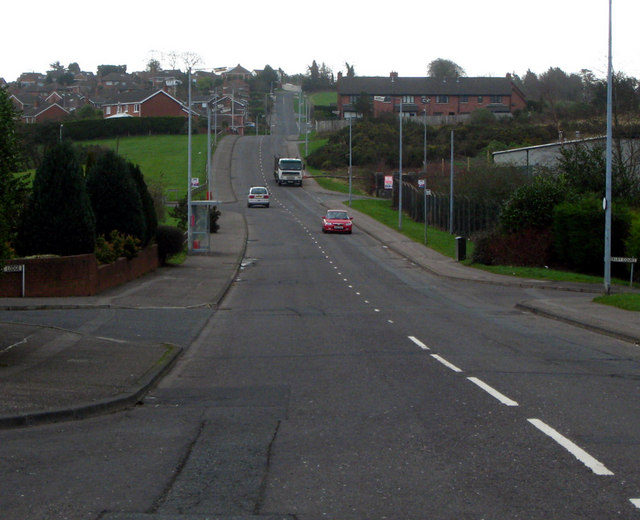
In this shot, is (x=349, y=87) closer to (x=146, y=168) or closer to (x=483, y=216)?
(x=146, y=168)

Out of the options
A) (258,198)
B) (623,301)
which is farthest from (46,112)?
(623,301)

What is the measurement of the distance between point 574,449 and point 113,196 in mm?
25965

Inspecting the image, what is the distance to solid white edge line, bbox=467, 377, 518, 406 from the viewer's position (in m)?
9.76

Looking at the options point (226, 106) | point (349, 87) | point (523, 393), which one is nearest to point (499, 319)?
point (523, 393)

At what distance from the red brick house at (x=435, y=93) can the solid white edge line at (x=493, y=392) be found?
Answer: 118 meters

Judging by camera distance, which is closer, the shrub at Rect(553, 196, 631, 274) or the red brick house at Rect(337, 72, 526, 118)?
the shrub at Rect(553, 196, 631, 274)

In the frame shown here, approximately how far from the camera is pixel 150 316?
20281mm

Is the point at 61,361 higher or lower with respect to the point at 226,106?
lower

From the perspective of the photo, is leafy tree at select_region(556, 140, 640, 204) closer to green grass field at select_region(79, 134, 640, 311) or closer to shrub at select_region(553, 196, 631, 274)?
shrub at select_region(553, 196, 631, 274)

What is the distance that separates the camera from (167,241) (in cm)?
3531

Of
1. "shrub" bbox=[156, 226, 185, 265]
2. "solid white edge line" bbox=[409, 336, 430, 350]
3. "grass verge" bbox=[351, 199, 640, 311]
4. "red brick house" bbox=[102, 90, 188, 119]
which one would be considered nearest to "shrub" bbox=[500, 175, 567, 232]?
"grass verge" bbox=[351, 199, 640, 311]

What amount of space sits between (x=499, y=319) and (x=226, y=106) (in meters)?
157

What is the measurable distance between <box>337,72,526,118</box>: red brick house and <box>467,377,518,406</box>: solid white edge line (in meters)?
118

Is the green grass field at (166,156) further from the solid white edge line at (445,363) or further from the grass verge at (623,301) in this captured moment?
the solid white edge line at (445,363)
